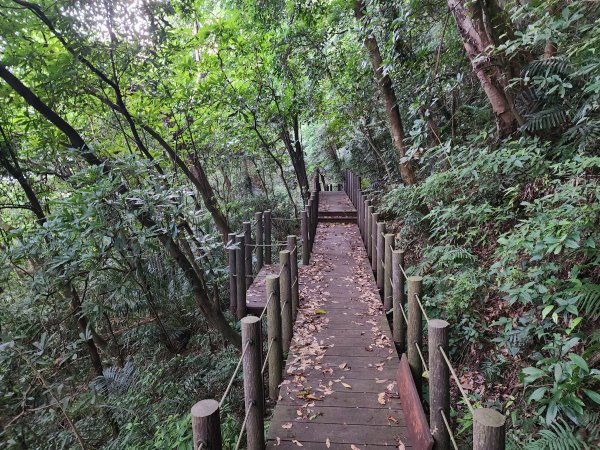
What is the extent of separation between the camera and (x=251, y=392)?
8.73 feet

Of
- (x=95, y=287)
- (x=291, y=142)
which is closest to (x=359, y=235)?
(x=291, y=142)

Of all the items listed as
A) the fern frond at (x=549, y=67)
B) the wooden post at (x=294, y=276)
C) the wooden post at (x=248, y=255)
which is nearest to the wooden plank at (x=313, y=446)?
the wooden post at (x=294, y=276)

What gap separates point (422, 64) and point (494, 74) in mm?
2508

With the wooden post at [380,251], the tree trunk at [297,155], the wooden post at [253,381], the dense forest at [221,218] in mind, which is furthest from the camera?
the tree trunk at [297,155]

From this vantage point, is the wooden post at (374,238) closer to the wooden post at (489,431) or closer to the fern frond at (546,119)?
the fern frond at (546,119)

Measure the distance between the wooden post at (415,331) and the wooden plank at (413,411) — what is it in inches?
4.9

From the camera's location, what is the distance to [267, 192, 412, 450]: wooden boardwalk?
2.84 m

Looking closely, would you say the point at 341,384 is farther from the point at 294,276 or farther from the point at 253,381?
Answer: the point at 294,276

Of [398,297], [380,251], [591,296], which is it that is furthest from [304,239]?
[591,296]

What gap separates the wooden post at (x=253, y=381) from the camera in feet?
8.58

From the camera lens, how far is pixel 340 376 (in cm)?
363

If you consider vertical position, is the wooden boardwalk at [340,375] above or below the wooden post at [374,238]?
below

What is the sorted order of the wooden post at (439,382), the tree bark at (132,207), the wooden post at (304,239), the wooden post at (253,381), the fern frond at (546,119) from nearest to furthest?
the wooden post at (439,382)
the wooden post at (253,381)
the tree bark at (132,207)
the fern frond at (546,119)
the wooden post at (304,239)

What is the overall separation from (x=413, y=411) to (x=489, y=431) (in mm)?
1330
